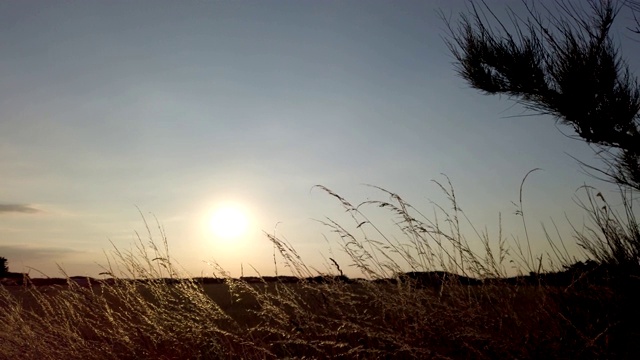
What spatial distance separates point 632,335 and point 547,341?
1.68 feet

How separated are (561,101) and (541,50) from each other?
0.57 meters

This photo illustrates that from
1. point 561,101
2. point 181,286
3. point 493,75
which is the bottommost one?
point 181,286

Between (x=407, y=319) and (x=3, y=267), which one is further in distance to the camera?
(x=3, y=267)

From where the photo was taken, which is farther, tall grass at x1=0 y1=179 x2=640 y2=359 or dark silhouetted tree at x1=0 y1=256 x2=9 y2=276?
dark silhouetted tree at x1=0 y1=256 x2=9 y2=276

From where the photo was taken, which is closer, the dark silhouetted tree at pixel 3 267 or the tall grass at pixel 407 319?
the tall grass at pixel 407 319

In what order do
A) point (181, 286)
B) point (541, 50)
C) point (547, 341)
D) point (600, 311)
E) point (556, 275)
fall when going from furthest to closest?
1. point (541, 50)
2. point (181, 286)
3. point (556, 275)
4. point (600, 311)
5. point (547, 341)

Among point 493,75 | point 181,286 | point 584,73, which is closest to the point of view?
point 181,286

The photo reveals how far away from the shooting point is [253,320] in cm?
Answer: 595

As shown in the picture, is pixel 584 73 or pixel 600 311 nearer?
pixel 600 311

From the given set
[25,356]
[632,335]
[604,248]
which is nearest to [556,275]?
[604,248]

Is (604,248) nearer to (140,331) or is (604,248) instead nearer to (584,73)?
(584,73)

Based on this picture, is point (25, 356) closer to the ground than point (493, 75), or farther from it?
closer to the ground

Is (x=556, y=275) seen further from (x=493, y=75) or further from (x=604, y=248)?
(x=493, y=75)

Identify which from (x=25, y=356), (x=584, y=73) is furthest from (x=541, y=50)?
(x=25, y=356)
